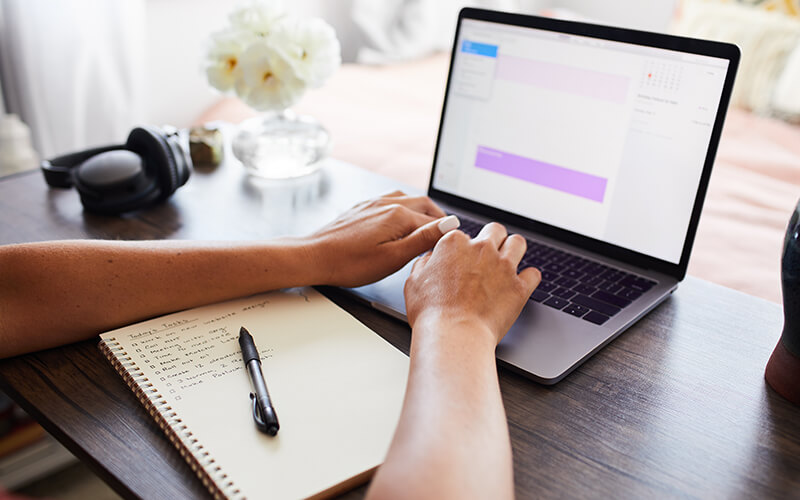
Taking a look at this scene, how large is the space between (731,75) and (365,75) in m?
1.45

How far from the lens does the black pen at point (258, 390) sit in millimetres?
520

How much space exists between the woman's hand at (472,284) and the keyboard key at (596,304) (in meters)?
0.09

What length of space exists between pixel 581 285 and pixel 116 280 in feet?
1.72

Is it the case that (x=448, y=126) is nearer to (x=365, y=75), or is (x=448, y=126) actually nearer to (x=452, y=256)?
(x=452, y=256)

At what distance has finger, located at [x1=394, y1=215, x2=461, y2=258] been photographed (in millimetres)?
759

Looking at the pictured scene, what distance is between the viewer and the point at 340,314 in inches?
27.9

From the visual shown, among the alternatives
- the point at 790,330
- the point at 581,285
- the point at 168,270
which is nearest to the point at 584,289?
the point at 581,285

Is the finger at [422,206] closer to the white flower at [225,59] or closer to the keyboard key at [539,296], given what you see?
the keyboard key at [539,296]

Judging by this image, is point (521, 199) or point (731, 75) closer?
point (731, 75)

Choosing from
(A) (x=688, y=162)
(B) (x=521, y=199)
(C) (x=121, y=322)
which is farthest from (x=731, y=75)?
(C) (x=121, y=322)

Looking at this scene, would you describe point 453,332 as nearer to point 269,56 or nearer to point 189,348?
point 189,348

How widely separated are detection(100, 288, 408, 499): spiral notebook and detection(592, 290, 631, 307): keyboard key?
0.27 meters

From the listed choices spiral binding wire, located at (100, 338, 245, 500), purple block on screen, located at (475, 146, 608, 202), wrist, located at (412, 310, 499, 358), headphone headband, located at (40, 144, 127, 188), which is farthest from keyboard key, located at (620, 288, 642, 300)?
headphone headband, located at (40, 144, 127, 188)

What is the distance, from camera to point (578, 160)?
85 cm
